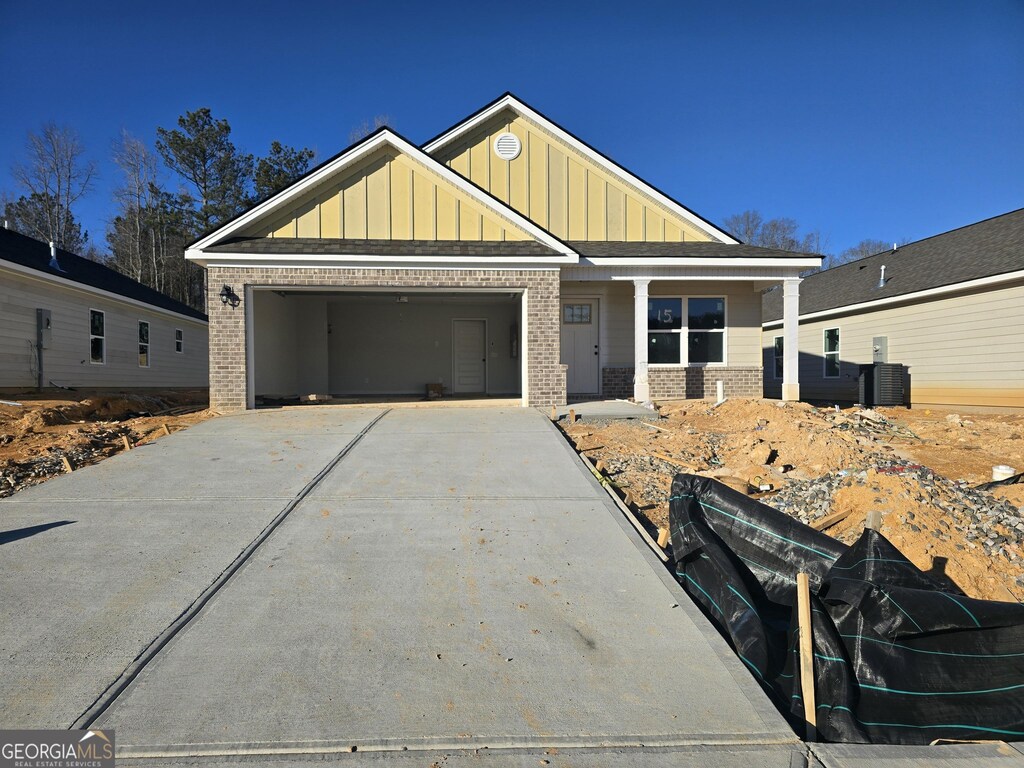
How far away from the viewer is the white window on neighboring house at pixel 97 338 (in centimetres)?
1487

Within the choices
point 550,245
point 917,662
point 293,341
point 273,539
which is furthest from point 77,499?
point 293,341

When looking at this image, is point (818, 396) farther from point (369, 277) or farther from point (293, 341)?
point (293, 341)

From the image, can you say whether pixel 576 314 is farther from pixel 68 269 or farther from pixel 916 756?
pixel 68 269

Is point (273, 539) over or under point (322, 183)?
under

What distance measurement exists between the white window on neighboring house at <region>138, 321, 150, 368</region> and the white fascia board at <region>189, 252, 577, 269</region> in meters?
8.73

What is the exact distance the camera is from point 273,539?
427 cm

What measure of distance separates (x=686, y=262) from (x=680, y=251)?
0.53 meters

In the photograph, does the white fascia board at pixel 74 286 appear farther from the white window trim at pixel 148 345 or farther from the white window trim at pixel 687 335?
the white window trim at pixel 687 335

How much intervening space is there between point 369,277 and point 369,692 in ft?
30.0

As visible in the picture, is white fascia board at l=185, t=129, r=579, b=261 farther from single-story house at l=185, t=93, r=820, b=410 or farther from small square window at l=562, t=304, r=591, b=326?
small square window at l=562, t=304, r=591, b=326

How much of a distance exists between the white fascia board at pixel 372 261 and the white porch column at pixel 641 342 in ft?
6.92

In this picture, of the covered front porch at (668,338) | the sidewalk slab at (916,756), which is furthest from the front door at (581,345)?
the sidewalk slab at (916,756)

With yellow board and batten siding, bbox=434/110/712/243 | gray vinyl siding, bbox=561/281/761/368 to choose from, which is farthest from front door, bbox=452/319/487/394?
yellow board and batten siding, bbox=434/110/712/243

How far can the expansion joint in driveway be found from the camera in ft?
7.97
